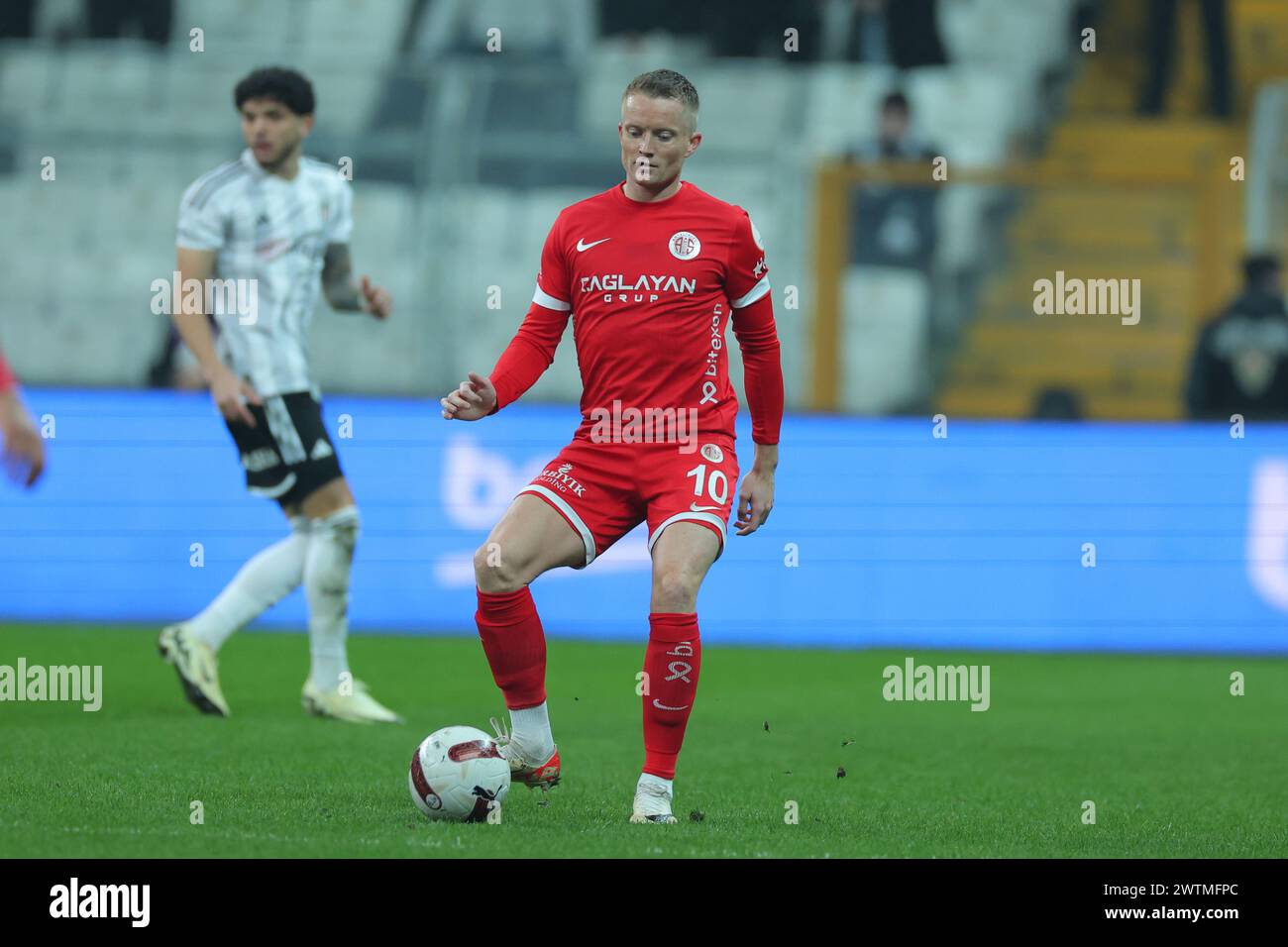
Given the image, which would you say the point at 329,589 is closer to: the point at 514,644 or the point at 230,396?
the point at 230,396

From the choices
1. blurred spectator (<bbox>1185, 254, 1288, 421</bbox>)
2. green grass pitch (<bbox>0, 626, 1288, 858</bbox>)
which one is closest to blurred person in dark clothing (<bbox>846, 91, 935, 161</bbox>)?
blurred spectator (<bbox>1185, 254, 1288, 421</bbox>)

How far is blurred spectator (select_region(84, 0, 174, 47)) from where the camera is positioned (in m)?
15.7

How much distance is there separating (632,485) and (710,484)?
8.7 inches

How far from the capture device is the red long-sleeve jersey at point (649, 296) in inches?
222

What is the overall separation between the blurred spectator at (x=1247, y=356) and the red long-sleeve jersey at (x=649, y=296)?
280 inches

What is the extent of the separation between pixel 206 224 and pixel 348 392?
4595mm

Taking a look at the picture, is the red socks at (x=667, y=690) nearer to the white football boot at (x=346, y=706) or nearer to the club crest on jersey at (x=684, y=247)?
the club crest on jersey at (x=684, y=247)

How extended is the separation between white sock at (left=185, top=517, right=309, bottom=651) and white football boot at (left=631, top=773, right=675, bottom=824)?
2916mm

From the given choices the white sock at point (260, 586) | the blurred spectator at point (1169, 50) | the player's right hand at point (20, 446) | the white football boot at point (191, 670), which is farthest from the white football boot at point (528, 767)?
the blurred spectator at point (1169, 50)

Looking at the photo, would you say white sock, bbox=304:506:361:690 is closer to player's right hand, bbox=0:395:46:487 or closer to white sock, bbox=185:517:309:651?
white sock, bbox=185:517:309:651

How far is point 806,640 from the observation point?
11312 millimetres

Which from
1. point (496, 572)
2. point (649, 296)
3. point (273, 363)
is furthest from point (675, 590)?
point (273, 363)
